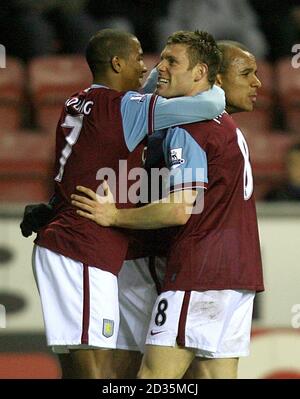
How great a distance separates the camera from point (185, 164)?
3594 millimetres

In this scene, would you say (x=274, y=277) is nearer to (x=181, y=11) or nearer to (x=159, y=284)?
(x=159, y=284)

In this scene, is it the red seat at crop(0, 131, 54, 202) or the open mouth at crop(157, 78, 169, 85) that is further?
the red seat at crop(0, 131, 54, 202)

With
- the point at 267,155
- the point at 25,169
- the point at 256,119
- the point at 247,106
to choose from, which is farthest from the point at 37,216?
the point at 256,119

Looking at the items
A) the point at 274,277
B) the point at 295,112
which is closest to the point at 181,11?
the point at 295,112

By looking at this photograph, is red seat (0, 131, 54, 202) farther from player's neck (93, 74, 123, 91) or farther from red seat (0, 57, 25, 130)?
player's neck (93, 74, 123, 91)

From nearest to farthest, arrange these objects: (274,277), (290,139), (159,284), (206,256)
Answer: (206,256) → (159,284) → (274,277) → (290,139)

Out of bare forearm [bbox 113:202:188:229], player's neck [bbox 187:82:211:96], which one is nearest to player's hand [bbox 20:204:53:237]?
bare forearm [bbox 113:202:188:229]

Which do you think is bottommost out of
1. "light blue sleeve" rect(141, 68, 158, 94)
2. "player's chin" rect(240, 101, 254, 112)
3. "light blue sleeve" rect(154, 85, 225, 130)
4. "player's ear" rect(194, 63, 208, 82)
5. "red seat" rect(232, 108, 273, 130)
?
"light blue sleeve" rect(154, 85, 225, 130)

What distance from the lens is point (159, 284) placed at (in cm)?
400

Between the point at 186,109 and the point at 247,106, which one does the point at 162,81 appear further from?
the point at 247,106

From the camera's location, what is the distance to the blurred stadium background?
496 centimetres

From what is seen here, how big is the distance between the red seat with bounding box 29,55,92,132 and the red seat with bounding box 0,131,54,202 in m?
0.27

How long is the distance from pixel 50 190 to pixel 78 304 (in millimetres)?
2308

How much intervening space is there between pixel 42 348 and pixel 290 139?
228cm
